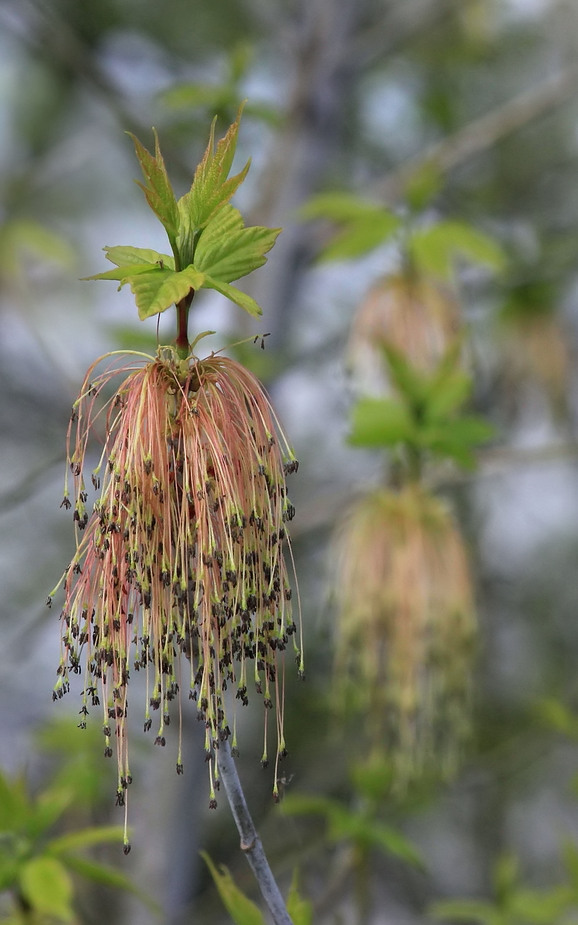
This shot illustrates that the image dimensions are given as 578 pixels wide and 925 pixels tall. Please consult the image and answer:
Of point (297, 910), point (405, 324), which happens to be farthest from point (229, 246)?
point (405, 324)

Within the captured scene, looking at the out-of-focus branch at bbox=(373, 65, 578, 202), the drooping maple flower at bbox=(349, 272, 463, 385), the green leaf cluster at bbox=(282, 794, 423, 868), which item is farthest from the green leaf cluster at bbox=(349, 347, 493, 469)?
the out-of-focus branch at bbox=(373, 65, 578, 202)

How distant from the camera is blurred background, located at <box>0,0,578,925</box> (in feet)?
6.05

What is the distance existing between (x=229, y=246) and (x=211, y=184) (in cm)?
5

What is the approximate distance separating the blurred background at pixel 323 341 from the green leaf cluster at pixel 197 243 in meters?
0.74

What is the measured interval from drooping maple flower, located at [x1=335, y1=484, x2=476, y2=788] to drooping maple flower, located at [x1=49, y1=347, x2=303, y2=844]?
0.75 meters

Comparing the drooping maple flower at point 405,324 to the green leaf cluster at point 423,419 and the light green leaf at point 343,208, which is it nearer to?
the light green leaf at point 343,208

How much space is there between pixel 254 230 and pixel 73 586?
0.32 meters

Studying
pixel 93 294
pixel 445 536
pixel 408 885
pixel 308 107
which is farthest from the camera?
pixel 93 294

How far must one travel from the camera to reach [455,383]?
1.44 metres

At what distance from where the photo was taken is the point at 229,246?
720mm

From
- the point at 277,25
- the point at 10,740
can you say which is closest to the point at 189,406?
the point at 277,25

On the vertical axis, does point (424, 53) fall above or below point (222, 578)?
above

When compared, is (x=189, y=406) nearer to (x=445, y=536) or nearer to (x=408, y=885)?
(x=445, y=536)

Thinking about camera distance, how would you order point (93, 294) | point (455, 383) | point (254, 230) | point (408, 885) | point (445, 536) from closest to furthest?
1. point (254, 230)
2. point (455, 383)
3. point (445, 536)
4. point (408, 885)
5. point (93, 294)
